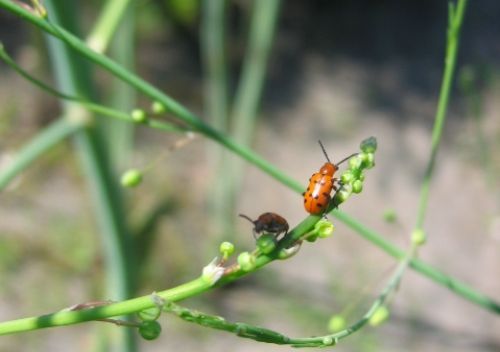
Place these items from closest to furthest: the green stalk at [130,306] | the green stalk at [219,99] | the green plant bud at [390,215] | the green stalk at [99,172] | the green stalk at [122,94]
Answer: the green stalk at [130,306] → the green plant bud at [390,215] → the green stalk at [99,172] → the green stalk at [122,94] → the green stalk at [219,99]

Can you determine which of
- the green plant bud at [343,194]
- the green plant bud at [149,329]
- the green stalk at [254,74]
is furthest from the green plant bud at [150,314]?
the green stalk at [254,74]

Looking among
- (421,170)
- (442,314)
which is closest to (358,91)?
(421,170)

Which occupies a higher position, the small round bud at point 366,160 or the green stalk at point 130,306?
the small round bud at point 366,160

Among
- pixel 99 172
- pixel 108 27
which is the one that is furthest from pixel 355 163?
pixel 99 172

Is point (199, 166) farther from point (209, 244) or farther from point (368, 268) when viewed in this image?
point (368, 268)

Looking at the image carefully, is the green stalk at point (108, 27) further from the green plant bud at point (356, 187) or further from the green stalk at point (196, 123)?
the green plant bud at point (356, 187)

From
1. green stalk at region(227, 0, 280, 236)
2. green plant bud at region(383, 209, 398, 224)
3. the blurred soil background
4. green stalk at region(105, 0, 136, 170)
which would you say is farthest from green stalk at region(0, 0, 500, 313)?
the blurred soil background

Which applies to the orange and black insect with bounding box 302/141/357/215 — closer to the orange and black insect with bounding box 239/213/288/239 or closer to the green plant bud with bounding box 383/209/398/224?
the orange and black insect with bounding box 239/213/288/239
